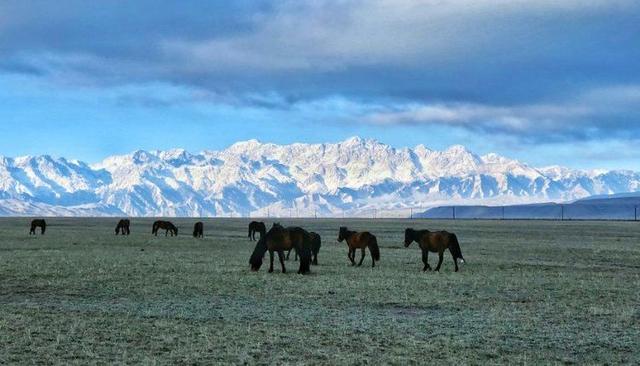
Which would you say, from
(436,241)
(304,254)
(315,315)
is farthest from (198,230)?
(315,315)

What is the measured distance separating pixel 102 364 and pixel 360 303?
Result: 9.07 m

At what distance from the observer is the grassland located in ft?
45.3

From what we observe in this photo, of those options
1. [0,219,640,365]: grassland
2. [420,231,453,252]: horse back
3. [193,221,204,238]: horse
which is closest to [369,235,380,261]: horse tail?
[0,219,640,365]: grassland

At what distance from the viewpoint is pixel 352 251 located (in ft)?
110

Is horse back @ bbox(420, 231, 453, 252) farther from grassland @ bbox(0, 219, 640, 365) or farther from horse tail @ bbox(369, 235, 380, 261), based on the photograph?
horse tail @ bbox(369, 235, 380, 261)

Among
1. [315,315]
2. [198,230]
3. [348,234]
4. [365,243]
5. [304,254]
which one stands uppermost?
[348,234]

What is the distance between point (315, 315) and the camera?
18.1 meters

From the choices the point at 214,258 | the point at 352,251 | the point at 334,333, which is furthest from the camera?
the point at 214,258

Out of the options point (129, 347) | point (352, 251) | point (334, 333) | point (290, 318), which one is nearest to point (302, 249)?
point (352, 251)

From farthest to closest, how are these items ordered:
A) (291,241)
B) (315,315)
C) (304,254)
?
(304,254), (291,241), (315,315)

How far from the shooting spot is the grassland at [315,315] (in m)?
13.8

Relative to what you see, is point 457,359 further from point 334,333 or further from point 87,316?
point 87,316

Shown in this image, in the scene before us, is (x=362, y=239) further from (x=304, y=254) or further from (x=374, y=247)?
(x=304, y=254)

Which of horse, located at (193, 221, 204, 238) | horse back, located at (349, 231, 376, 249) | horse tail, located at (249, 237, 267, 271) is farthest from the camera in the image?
horse, located at (193, 221, 204, 238)
